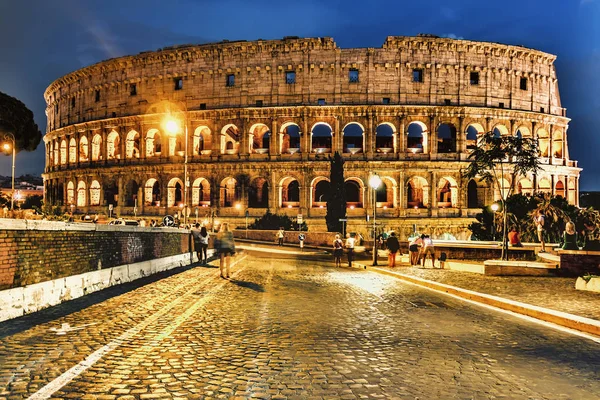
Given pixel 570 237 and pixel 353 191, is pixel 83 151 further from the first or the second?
pixel 570 237

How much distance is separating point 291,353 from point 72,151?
193 ft

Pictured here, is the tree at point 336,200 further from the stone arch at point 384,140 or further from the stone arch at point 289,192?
the stone arch at point 384,140

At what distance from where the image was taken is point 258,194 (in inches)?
1956

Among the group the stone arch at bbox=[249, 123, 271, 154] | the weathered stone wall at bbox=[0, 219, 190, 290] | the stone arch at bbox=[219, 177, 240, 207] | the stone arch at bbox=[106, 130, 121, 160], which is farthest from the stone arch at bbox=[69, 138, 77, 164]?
the weathered stone wall at bbox=[0, 219, 190, 290]

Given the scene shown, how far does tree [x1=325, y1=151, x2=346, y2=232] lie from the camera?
1555 inches

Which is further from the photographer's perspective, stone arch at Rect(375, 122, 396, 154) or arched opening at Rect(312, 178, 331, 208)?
arched opening at Rect(312, 178, 331, 208)

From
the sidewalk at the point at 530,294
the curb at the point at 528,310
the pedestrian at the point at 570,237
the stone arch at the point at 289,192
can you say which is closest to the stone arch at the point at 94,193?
the stone arch at the point at 289,192

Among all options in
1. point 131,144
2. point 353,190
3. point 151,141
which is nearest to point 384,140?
point 353,190

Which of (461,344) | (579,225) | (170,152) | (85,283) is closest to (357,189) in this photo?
(170,152)

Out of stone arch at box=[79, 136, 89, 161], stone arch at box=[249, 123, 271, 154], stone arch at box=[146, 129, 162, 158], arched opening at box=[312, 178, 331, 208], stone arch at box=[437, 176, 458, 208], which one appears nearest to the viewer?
stone arch at box=[437, 176, 458, 208]

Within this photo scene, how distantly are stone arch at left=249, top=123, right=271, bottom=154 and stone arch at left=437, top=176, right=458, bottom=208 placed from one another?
17.3 m

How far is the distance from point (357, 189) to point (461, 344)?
4349cm

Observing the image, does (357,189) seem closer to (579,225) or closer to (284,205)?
(284,205)

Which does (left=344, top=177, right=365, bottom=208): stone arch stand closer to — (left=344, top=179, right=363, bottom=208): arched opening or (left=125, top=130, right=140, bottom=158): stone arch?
(left=344, top=179, right=363, bottom=208): arched opening
